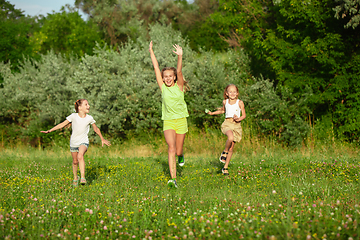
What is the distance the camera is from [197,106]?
13688mm

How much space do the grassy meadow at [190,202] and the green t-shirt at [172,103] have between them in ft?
4.75

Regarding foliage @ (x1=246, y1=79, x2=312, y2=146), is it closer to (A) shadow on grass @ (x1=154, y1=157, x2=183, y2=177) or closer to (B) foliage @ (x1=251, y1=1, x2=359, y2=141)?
(B) foliage @ (x1=251, y1=1, x2=359, y2=141)

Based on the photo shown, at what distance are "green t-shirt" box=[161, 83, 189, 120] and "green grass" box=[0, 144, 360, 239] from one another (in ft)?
4.76

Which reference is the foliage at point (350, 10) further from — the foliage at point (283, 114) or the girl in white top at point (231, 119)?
the girl in white top at point (231, 119)

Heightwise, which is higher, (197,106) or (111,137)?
(197,106)

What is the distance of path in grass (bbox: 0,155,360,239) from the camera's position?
404 cm

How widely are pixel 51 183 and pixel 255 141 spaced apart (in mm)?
7504

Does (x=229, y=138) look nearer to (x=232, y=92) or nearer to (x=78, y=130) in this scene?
(x=232, y=92)

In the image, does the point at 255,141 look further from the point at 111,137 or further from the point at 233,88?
the point at 111,137

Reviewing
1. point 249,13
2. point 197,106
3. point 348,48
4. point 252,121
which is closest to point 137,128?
point 197,106

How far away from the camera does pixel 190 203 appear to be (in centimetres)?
536

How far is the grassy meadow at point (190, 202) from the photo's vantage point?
13.3ft

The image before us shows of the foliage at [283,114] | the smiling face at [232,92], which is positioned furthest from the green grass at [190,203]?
the foliage at [283,114]

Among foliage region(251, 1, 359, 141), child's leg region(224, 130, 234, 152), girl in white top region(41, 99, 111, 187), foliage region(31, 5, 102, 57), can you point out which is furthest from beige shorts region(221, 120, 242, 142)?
foliage region(31, 5, 102, 57)
